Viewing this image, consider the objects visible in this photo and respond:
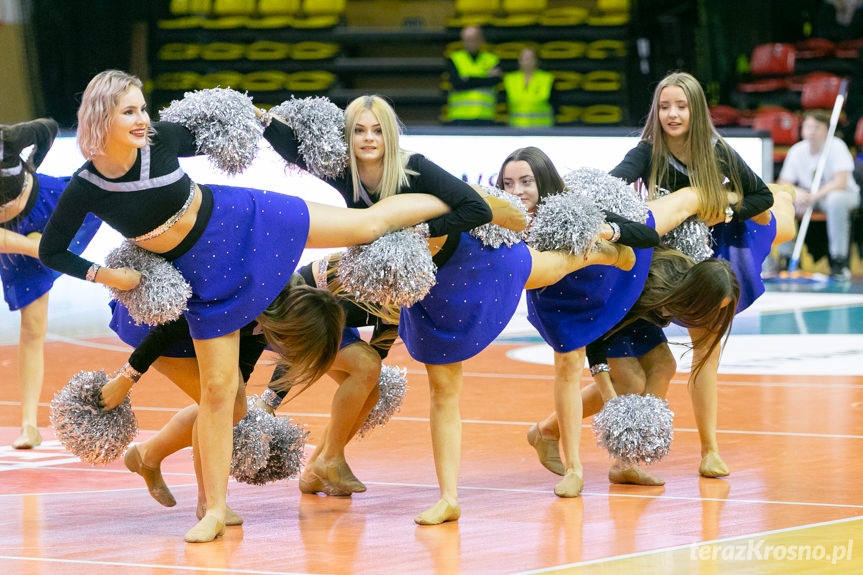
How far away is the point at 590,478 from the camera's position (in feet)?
15.9

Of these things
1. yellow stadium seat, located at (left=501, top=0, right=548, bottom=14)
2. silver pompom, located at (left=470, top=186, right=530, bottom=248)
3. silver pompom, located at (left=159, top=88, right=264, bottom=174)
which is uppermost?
yellow stadium seat, located at (left=501, top=0, right=548, bottom=14)

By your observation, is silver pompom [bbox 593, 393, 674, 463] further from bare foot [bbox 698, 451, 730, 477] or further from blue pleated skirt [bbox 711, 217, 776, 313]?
blue pleated skirt [bbox 711, 217, 776, 313]

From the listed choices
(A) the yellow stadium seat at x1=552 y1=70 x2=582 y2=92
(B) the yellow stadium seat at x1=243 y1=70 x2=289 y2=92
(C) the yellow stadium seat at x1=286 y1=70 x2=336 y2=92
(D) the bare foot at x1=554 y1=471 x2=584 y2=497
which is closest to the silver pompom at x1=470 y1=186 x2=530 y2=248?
(D) the bare foot at x1=554 y1=471 x2=584 y2=497

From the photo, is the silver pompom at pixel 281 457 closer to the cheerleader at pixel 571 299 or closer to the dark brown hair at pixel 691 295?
the cheerleader at pixel 571 299

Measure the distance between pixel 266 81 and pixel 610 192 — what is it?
10.4 metres

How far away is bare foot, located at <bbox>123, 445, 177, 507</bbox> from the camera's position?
14.0ft

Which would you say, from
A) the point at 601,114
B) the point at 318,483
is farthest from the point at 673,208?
the point at 601,114

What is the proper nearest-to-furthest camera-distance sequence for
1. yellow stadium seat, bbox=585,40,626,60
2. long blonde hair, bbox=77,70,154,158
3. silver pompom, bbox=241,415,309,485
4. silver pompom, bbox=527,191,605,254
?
long blonde hair, bbox=77,70,154,158 → silver pompom, bbox=241,415,309,485 → silver pompom, bbox=527,191,605,254 → yellow stadium seat, bbox=585,40,626,60

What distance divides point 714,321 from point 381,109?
162cm

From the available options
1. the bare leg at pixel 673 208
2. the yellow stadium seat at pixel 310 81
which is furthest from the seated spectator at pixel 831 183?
the bare leg at pixel 673 208

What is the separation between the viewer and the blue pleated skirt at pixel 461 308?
4188mm

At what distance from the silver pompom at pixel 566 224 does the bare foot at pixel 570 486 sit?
826 millimetres

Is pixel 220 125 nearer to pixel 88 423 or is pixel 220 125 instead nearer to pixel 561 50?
pixel 88 423

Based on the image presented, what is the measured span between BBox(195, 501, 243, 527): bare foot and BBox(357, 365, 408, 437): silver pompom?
2.85ft
